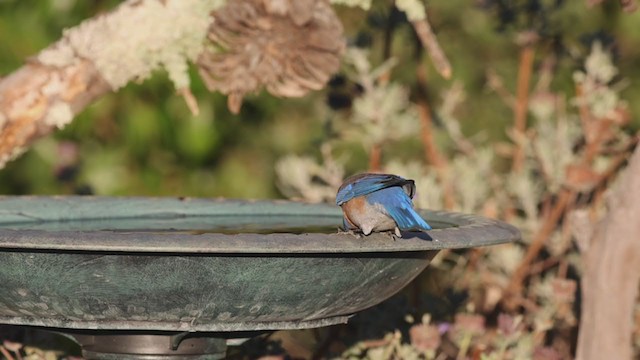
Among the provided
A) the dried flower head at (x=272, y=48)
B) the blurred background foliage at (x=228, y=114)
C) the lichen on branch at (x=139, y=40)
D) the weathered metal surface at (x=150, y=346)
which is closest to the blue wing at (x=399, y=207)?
the weathered metal surface at (x=150, y=346)

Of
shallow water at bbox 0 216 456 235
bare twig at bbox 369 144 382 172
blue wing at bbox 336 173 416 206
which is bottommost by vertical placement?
blue wing at bbox 336 173 416 206

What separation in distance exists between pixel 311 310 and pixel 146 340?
0.39m

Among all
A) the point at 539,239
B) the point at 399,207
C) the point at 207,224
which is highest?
the point at 539,239

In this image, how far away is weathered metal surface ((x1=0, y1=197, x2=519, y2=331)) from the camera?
8.29 ft

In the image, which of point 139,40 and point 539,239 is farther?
point 539,239

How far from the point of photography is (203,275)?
8.70ft

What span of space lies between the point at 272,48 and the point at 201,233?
51.2 inches

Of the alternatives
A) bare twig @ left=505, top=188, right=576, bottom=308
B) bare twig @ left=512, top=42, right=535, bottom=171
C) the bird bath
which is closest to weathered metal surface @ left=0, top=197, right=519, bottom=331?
the bird bath

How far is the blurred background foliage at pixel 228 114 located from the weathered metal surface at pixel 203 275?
2160 millimetres

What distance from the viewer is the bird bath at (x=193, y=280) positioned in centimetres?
254

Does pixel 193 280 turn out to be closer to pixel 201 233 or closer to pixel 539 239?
pixel 201 233

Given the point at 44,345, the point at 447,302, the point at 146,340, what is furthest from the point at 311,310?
the point at 447,302

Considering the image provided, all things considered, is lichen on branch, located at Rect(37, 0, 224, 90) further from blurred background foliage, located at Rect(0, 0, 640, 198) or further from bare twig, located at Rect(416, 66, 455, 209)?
bare twig, located at Rect(416, 66, 455, 209)

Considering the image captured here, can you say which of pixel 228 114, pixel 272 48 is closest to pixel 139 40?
pixel 272 48
